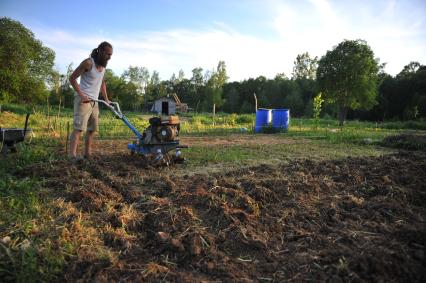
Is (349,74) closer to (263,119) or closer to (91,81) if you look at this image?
(263,119)

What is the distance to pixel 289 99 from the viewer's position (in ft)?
169

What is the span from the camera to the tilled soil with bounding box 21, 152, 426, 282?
2055 mm

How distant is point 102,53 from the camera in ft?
16.5

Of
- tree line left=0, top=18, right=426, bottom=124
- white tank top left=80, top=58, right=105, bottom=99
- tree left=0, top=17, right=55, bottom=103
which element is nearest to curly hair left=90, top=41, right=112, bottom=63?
white tank top left=80, top=58, right=105, bottom=99

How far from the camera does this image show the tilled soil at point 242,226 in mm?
2055

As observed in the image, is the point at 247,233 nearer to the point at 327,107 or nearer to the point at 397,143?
the point at 397,143

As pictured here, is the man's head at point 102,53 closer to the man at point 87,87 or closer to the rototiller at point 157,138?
the man at point 87,87

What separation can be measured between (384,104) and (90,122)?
43901mm

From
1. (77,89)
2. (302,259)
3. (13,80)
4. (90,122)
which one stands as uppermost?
(13,80)

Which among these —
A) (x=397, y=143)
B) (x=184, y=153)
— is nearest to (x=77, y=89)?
(x=184, y=153)

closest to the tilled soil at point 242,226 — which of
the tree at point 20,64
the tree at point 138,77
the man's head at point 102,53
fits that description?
the man's head at point 102,53

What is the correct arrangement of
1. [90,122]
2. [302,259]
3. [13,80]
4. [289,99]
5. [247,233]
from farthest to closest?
[289,99], [13,80], [90,122], [247,233], [302,259]

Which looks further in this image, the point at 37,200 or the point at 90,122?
the point at 90,122

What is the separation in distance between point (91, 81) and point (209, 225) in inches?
134
